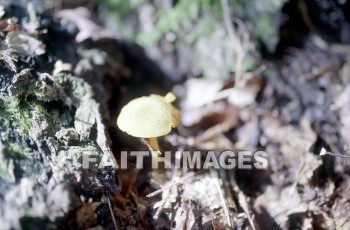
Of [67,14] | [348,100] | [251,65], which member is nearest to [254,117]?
[251,65]

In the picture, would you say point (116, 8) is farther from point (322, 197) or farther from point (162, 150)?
point (322, 197)

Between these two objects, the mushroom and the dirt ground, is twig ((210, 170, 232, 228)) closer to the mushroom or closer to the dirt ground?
the dirt ground

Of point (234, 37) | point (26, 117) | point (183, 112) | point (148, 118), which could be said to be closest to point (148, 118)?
point (148, 118)

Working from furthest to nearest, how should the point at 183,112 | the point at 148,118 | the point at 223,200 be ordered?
the point at 183,112
the point at 223,200
the point at 148,118

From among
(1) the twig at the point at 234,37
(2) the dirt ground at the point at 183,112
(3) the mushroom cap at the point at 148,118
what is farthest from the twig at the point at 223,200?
(1) the twig at the point at 234,37

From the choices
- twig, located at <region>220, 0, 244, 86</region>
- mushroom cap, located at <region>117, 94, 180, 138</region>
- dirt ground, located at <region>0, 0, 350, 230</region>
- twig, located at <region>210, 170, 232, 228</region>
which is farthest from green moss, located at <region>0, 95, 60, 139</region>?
twig, located at <region>220, 0, 244, 86</region>

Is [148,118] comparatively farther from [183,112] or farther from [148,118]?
[183,112]

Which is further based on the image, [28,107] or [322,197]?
[322,197]

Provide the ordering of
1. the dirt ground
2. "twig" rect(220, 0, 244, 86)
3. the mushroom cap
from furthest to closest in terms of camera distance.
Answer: "twig" rect(220, 0, 244, 86), the mushroom cap, the dirt ground
